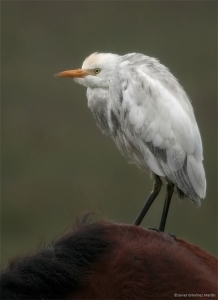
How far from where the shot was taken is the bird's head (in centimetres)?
414

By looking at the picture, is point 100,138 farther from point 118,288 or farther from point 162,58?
point 118,288

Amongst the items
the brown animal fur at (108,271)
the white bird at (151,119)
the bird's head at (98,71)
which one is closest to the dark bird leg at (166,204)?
the white bird at (151,119)

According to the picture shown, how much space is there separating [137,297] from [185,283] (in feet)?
0.47

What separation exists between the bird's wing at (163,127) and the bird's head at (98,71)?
0.25 feet

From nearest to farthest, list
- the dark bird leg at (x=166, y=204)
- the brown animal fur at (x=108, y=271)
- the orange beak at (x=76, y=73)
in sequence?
the brown animal fur at (x=108, y=271) → the dark bird leg at (x=166, y=204) → the orange beak at (x=76, y=73)

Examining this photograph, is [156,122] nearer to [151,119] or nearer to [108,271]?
[151,119]

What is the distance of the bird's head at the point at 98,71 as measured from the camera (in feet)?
13.6

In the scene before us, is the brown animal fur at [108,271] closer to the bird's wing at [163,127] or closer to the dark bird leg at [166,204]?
the dark bird leg at [166,204]

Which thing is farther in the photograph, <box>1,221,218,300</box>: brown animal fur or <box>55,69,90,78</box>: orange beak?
<box>55,69,90,78</box>: orange beak

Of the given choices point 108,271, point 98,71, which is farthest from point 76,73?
point 108,271

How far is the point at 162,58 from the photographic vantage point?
11.6 metres

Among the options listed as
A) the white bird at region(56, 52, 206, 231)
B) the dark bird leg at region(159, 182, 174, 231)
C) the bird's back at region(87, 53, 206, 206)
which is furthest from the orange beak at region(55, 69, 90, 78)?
the dark bird leg at region(159, 182, 174, 231)

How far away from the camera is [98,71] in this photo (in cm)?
419

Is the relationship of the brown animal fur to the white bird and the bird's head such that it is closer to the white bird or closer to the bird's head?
the white bird
